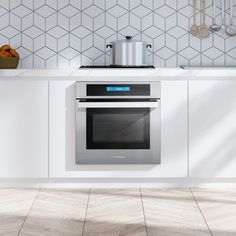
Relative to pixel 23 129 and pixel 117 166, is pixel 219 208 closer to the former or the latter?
pixel 117 166

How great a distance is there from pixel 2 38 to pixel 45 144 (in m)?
1.10

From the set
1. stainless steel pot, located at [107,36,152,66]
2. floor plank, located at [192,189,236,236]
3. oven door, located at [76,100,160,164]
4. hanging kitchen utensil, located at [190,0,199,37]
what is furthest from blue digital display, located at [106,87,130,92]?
hanging kitchen utensil, located at [190,0,199,37]

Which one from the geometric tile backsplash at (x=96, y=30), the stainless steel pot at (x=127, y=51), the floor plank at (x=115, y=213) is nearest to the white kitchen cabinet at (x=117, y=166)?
the floor plank at (x=115, y=213)

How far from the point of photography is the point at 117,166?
16.8ft

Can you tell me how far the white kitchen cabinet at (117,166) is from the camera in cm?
508

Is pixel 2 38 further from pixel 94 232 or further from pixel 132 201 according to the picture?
pixel 94 232

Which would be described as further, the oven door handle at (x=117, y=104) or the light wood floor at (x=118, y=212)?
the oven door handle at (x=117, y=104)

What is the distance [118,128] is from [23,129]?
69 cm

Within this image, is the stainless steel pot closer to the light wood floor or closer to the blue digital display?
the blue digital display

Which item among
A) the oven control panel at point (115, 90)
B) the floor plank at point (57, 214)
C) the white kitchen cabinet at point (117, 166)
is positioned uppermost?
the oven control panel at point (115, 90)

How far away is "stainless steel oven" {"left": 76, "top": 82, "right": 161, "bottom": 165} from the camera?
5023 mm

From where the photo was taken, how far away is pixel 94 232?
153 inches

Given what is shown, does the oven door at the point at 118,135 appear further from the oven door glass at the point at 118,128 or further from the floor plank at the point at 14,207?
the floor plank at the point at 14,207

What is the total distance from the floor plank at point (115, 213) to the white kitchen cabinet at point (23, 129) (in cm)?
51
